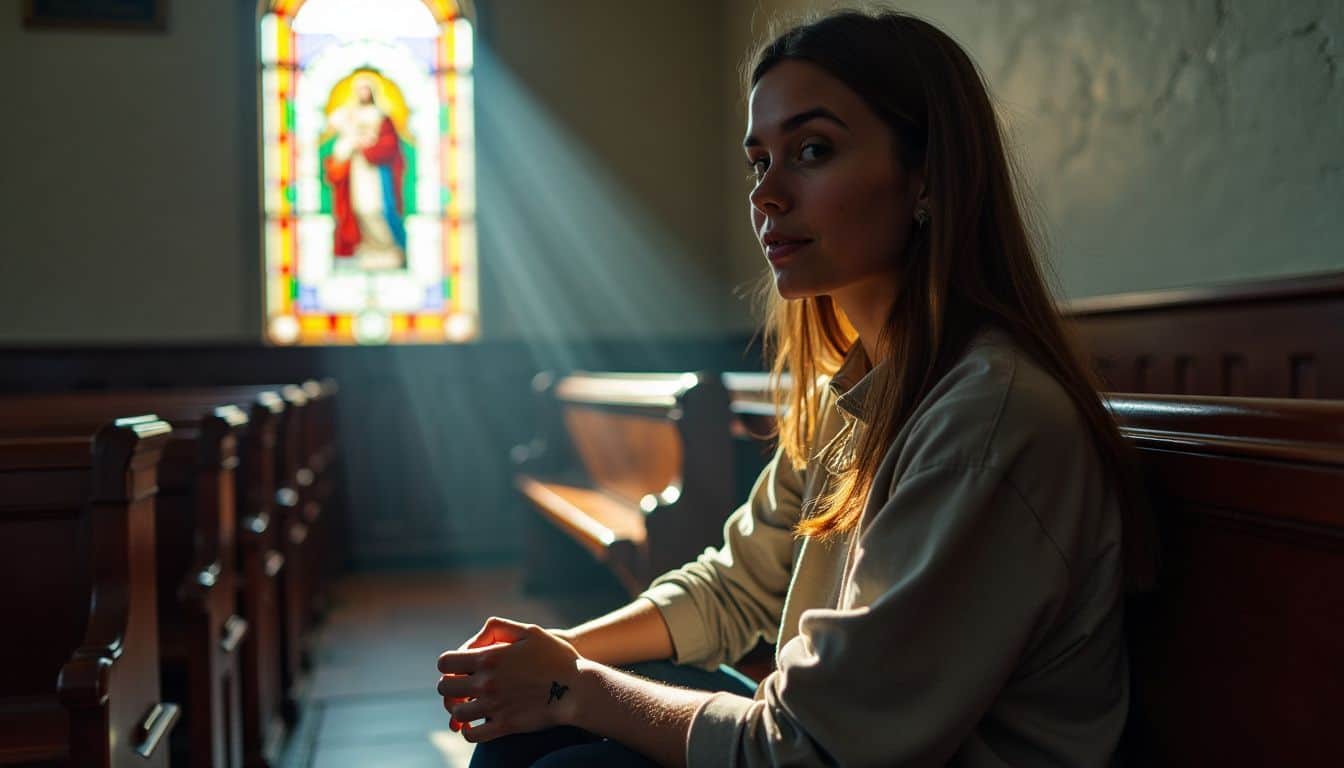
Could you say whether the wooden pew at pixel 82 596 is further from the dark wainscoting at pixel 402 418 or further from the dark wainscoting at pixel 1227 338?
the dark wainscoting at pixel 402 418

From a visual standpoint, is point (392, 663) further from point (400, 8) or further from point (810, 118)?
point (400, 8)

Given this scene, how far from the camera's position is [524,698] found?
119 cm

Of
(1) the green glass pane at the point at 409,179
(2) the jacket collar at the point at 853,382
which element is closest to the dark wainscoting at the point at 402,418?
(1) the green glass pane at the point at 409,179

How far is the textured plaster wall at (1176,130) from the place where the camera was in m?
2.54

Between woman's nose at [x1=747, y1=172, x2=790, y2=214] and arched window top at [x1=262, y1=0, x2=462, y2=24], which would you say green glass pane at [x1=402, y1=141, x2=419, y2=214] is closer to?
arched window top at [x1=262, y1=0, x2=462, y2=24]

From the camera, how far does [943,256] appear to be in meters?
1.09

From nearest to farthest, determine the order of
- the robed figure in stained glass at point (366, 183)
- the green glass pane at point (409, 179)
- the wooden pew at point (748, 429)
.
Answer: the wooden pew at point (748, 429) < the robed figure in stained glass at point (366, 183) < the green glass pane at point (409, 179)

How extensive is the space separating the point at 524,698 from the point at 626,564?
1.76 meters

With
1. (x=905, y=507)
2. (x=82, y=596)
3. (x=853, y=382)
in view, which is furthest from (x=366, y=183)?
(x=905, y=507)

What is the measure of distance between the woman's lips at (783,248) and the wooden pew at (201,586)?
59.5 inches

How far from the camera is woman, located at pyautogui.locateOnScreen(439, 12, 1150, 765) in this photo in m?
0.91

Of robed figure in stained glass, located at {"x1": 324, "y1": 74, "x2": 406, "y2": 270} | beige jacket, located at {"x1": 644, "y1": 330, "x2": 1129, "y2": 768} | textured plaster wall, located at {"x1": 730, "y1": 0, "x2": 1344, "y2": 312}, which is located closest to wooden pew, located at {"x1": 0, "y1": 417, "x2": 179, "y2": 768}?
beige jacket, located at {"x1": 644, "y1": 330, "x2": 1129, "y2": 768}

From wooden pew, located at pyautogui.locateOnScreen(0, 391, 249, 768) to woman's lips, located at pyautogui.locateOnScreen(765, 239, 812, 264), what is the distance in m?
1.51

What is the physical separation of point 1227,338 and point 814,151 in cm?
190
